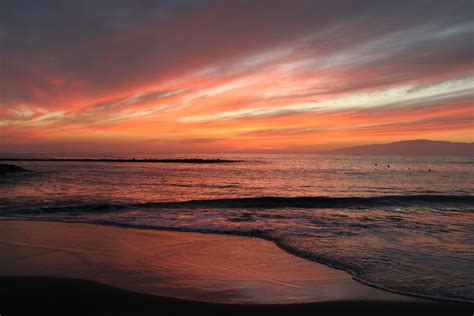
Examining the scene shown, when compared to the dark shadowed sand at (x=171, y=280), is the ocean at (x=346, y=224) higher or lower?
lower

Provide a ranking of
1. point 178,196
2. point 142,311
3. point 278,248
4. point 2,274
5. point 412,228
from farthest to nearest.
Result: point 178,196 → point 412,228 → point 278,248 → point 2,274 → point 142,311

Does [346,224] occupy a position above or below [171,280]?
below

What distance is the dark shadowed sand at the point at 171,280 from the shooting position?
16.9 feet

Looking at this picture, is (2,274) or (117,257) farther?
(117,257)

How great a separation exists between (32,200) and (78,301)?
1626 centimetres

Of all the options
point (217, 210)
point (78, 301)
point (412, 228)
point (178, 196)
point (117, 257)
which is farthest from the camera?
point (178, 196)

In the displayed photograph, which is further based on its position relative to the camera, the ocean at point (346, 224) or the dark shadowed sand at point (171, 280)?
the ocean at point (346, 224)

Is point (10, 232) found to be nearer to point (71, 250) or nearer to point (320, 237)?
point (71, 250)

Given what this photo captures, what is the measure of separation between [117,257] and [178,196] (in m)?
15.2

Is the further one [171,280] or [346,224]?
[346,224]

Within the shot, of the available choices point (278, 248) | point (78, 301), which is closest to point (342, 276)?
point (278, 248)

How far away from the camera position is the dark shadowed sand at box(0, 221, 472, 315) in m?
5.16

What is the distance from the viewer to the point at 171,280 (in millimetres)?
6336

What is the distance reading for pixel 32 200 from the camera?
1872cm
